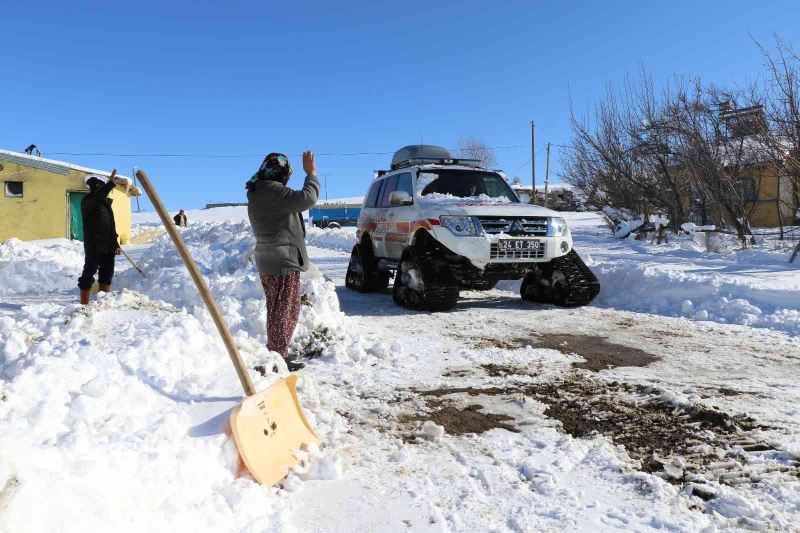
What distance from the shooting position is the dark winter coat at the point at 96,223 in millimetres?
7223

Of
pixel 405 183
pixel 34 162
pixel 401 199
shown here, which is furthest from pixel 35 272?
pixel 34 162

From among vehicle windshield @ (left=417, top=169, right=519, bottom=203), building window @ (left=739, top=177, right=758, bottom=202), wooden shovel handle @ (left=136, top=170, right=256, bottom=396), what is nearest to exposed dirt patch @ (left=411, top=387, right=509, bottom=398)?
wooden shovel handle @ (left=136, top=170, right=256, bottom=396)

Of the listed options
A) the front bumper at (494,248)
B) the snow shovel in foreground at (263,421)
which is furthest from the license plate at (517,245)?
the snow shovel in foreground at (263,421)

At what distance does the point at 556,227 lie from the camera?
24.6 ft

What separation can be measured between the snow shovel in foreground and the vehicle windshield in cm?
529

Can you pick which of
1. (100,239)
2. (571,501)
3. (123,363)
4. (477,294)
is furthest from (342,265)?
(571,501)

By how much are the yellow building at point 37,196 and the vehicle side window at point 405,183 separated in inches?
632

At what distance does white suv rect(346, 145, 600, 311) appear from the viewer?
7066 millimetres

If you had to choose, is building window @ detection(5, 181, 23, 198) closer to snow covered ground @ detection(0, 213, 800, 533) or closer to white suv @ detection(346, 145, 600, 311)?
white suv @ detection(346, 145, 600, 311)

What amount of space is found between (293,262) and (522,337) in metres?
2.81

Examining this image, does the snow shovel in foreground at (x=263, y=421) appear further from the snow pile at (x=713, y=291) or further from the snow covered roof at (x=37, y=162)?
the snow covered roof at (x=37, y=162)

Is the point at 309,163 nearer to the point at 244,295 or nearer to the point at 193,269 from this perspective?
the point at 193,269

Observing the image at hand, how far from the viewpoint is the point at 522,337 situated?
5891mm

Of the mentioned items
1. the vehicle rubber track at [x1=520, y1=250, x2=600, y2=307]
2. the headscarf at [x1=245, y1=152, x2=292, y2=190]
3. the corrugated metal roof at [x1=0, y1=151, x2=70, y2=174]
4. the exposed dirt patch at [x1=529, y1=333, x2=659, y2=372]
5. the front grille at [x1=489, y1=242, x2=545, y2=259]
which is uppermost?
the corrugated metal roof at [x1=0, y1=151, x2=70, y2=174]
